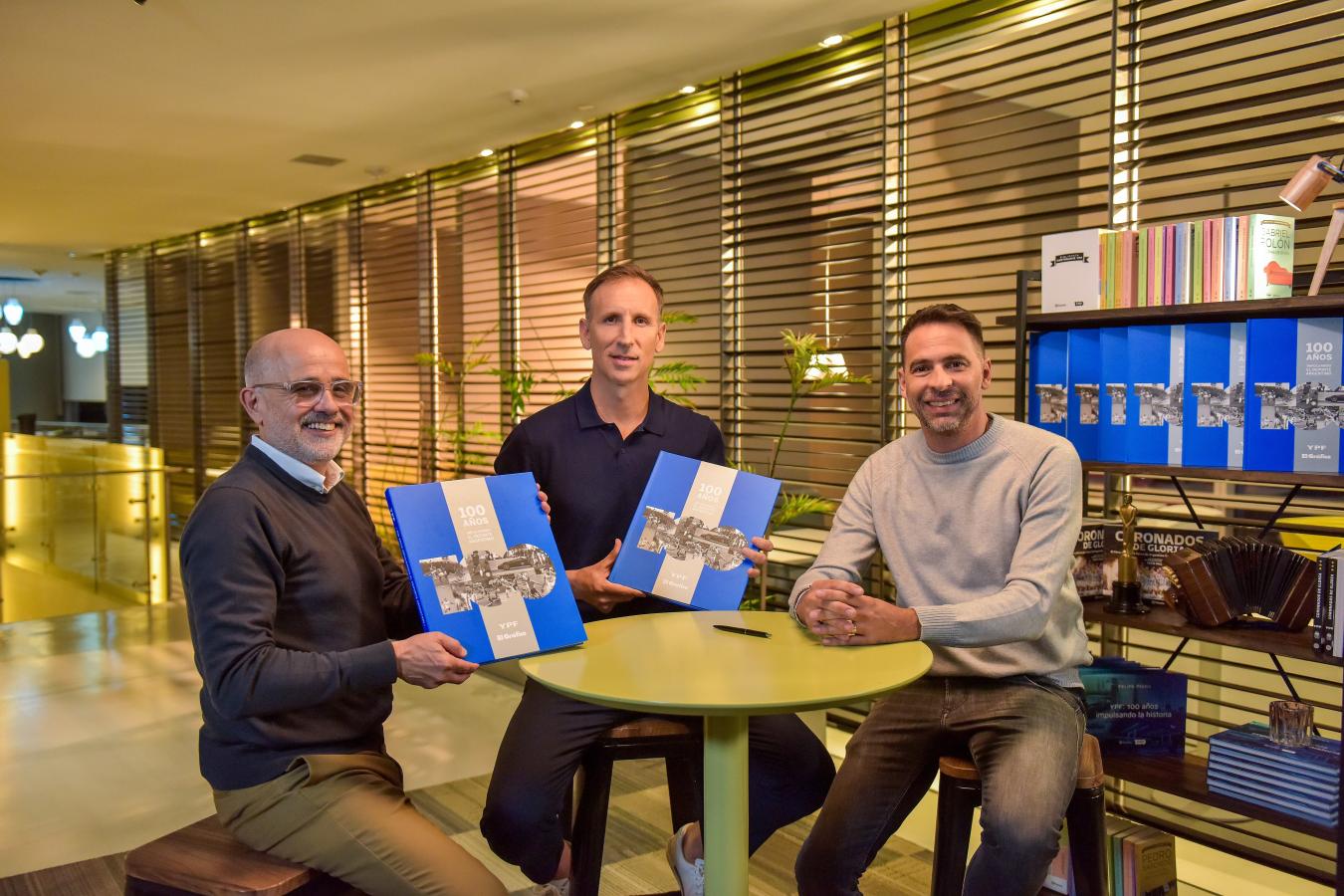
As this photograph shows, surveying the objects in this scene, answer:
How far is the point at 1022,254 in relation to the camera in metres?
3.63

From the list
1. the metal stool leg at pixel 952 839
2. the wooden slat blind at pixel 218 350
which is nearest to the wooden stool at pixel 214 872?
the metal stool leg at pixel 952 839

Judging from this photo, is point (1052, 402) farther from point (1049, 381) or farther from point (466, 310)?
point (466, 310)

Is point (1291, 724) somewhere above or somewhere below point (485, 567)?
below

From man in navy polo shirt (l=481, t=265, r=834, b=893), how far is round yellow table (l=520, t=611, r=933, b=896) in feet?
0.79

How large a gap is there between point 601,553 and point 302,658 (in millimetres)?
898

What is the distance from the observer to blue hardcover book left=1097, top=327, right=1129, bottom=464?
2.70 m

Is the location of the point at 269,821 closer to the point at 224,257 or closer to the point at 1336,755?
the point at 1336,755

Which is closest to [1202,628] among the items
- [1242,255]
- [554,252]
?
[1242,255]

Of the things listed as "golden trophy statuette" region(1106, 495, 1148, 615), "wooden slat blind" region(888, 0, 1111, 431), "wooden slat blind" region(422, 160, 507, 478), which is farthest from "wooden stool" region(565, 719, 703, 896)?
"wooden slat blind" region(422, 160, 507, 478)

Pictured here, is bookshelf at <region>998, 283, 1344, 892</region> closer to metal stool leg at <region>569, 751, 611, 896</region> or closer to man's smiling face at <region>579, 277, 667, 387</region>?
man's smiling face at <region>579, 277, 667, 387</region>

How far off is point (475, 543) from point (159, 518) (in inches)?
247

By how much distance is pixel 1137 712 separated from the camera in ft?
8.61

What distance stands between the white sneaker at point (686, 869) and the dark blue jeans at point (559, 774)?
14 centimetres

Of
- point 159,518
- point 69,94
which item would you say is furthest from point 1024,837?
point 159,518
